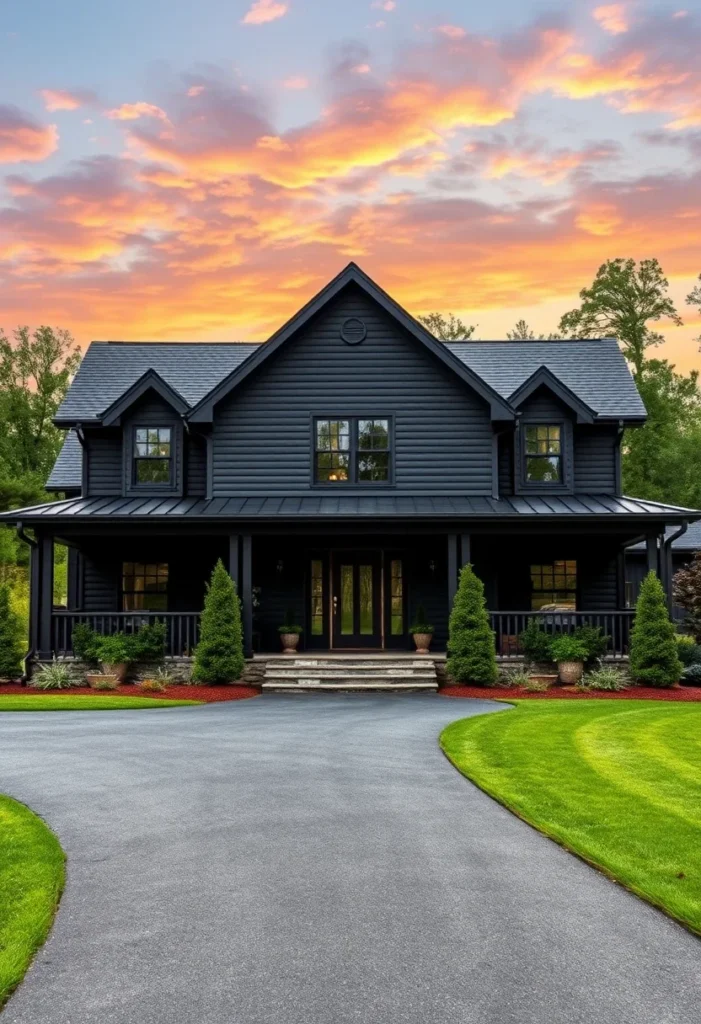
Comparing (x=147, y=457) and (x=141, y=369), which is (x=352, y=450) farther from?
(x=141, y=369)

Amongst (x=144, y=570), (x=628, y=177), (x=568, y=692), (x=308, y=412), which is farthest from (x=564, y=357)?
(x=144, y=570)

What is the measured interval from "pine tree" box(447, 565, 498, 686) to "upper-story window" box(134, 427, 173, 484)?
859 cm

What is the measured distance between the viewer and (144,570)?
2244cm

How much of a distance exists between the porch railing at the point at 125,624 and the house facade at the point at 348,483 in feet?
0.37

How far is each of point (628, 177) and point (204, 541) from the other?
56.1 ft

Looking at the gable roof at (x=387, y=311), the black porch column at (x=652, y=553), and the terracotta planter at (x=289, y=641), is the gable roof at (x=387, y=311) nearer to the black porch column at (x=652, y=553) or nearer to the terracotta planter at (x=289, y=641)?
the black porch column at (x=652, y=553)

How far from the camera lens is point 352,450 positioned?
71.3 ft

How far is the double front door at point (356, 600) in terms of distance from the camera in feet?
71.3

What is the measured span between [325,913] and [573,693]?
44.8 feet

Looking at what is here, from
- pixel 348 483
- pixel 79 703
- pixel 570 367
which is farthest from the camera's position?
pixel 570 367

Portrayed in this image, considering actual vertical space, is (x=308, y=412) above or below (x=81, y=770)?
above

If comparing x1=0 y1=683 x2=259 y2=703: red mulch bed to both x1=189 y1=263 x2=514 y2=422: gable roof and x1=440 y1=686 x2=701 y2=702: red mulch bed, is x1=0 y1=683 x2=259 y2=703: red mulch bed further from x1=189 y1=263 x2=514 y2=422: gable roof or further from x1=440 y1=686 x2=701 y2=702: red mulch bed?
x1=189 y1=263 x2=514 y2=422: gable roof

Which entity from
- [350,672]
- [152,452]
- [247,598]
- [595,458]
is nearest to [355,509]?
[247,598]

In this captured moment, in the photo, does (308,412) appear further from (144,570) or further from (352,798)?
(352,798)
